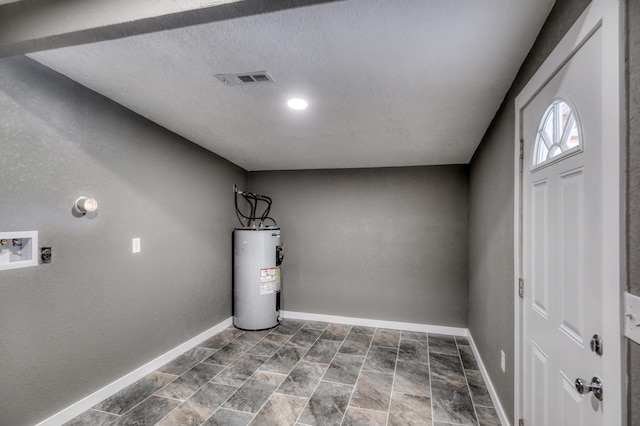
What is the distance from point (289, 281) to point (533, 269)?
3320 mm

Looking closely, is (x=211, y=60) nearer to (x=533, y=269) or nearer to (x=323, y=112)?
(x=323, y=112)

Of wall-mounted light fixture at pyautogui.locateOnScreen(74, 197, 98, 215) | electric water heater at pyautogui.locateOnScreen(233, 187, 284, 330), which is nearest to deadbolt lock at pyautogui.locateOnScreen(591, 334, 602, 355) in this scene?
wall-mounted light fixture at pyautogui.locateOnScreen(74, 197, 98, 215)

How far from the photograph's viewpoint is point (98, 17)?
1.24 metres

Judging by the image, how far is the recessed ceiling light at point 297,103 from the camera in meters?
2.20

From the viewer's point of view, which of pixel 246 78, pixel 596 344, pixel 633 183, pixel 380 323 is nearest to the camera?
pixel 633 183

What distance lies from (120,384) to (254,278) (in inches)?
67.5

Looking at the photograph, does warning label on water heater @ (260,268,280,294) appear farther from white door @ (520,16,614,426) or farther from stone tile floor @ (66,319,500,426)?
white door @ (520,16,614,426)

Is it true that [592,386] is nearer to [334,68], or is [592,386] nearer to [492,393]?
[492,393]

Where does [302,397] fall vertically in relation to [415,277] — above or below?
below

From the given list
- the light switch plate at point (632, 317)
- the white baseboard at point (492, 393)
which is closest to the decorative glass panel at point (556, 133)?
the light switch plate at point (632, 317)

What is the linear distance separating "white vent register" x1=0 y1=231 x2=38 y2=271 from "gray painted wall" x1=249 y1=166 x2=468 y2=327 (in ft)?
9.32

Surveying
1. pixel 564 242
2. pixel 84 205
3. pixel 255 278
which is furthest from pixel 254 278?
pixel 564 242

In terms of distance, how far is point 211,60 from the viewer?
173 centimetres

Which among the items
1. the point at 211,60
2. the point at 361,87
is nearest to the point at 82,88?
the point at 211,60
